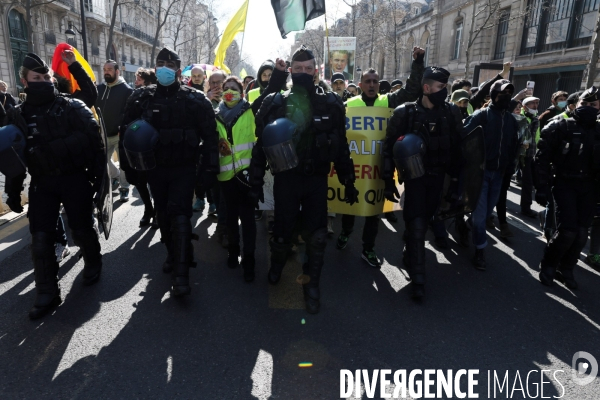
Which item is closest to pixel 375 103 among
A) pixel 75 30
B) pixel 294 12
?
pixel 294 12

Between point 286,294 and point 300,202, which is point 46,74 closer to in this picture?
point 300,202

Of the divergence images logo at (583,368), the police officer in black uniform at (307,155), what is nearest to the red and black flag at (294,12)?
the police officer in black uniform at (307,155)

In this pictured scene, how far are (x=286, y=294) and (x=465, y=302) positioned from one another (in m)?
1.60

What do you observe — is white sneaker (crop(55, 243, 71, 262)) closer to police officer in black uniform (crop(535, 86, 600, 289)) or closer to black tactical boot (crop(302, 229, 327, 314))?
black tactical boot (crop(302, 229, 327, 314))

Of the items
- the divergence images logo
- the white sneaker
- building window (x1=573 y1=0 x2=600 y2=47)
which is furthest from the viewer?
building window (x1=573 y1=0 x2=600 y2=47)

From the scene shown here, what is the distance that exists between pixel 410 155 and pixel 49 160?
290cm

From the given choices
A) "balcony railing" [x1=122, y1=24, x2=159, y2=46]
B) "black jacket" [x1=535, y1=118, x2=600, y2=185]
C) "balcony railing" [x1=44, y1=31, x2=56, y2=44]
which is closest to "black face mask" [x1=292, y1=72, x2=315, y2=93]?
"black jacket" [x1=535, y1=118, x2=600, y2=185]

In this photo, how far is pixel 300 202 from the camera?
11.6 ft

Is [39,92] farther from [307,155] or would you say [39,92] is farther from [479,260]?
[479,260]

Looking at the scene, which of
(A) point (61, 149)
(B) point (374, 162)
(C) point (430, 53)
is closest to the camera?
(A) point (61, 149)

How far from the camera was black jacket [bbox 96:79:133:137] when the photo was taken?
5840 millimetres

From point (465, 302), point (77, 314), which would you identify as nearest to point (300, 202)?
point (465, 302)

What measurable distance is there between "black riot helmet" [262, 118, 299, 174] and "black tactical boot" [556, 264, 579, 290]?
3002 millimetres

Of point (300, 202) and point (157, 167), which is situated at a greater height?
point (157, 167)
